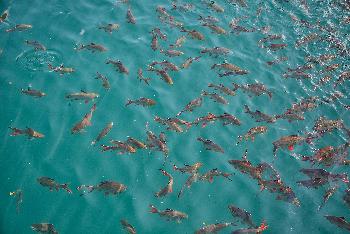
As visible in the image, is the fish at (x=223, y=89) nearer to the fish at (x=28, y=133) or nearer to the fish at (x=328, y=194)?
the fish at (x=328, y=194)

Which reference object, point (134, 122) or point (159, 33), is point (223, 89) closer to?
point (134, 122)

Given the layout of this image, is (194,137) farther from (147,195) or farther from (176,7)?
(176,7)

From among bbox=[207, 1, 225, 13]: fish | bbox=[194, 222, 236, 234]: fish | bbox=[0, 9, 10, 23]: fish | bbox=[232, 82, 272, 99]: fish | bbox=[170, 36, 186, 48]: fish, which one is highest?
bbox=[207, 1, 225, 13]: fish

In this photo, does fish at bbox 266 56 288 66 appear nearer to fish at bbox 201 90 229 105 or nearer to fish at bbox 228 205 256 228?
fish at bbox 201 90 229 105

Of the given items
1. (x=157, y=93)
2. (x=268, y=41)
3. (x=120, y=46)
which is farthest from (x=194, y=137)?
(x=268, y=41)

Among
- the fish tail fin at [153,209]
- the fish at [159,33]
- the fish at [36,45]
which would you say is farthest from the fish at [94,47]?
the fish tail fin at [153,209]

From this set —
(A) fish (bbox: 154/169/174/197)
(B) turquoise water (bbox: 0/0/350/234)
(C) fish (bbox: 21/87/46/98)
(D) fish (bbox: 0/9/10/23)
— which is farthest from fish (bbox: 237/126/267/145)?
(D) fish (bbox: 0/9/10/23)
